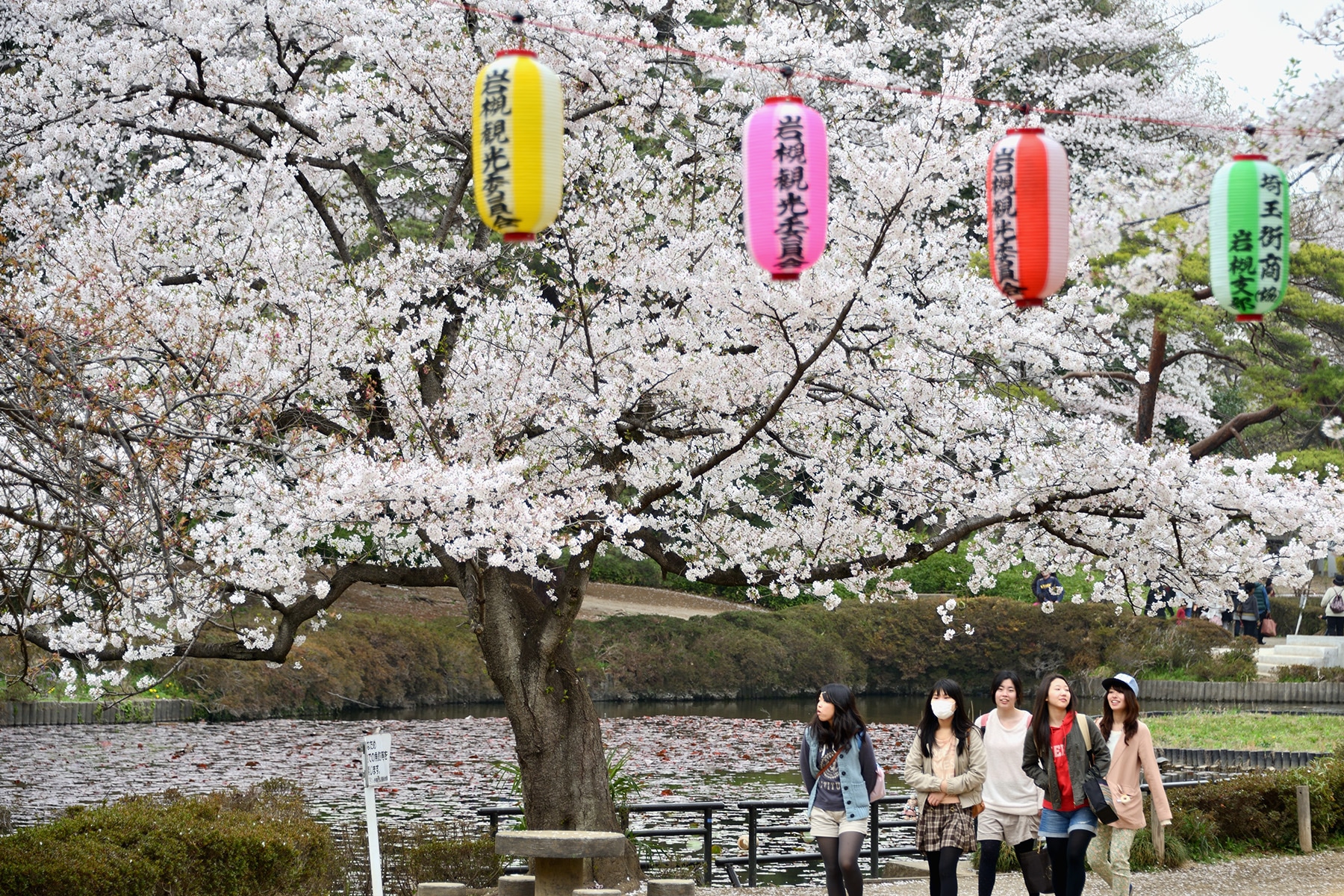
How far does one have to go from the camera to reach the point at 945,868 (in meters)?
7.14

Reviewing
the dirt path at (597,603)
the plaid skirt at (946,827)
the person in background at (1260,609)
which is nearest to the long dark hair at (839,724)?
the plaid skirt at (946,827)

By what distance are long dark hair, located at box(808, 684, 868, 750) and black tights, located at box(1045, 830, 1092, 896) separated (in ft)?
4.42

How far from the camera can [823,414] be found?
9984mm

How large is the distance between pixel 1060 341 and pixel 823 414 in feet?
6.34

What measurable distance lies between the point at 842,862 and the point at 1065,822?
1.33 metres

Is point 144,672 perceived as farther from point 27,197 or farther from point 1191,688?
point 1191,688

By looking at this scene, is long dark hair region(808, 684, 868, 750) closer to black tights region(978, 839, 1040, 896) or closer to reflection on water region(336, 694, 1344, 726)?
black tights region(978, 839, 1040, 896)

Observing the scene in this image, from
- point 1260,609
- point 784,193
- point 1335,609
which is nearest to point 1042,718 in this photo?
point 784,193

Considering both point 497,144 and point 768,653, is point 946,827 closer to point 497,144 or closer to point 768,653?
point 497,144

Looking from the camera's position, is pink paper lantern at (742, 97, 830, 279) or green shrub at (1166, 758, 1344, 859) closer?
pink paper lantern at (742, 97, 830, 279)

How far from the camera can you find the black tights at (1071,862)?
7.17 metres

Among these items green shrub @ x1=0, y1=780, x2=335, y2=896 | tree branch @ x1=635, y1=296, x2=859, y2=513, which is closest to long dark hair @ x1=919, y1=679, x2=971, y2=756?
tree branch @ x1=635, y1=296, x2=859, y2=513

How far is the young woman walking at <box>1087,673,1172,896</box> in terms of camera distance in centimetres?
733

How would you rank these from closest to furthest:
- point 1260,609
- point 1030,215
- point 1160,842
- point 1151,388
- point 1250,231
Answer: point 1250,231
point 1030,215
point 1160,842
point 1151,388
point 1260,609
